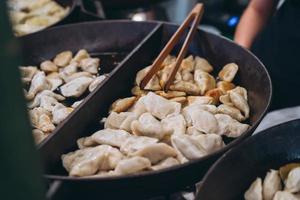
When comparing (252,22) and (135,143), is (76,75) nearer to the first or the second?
(135,143)

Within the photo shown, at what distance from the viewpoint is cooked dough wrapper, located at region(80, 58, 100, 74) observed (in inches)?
75.2

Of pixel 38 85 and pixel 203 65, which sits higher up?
pixel 203 65

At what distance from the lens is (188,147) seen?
129cm

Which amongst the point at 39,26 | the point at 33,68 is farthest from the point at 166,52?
the point at 39,26

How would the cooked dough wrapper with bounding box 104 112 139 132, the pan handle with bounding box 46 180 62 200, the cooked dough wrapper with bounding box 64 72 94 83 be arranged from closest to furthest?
the pan handle with bounding box 46 180 62 200
the cooked dough wrapper with bounding box 104 112 139 132
the cooked dough wrapper with bounding box 64 72 94 83

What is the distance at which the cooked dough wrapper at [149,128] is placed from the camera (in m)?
1.36

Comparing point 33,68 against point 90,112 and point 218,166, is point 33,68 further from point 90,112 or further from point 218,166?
point 218,166

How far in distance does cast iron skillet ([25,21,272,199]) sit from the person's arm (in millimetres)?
593

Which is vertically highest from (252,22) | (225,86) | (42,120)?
(252,22)

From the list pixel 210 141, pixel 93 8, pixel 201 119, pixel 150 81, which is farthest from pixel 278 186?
pixel 93 8

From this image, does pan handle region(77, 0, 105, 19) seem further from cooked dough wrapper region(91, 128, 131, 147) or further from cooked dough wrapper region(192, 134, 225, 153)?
cooked dough wrapper region(192, 134, 225, 153)

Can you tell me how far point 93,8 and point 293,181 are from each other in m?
1.90

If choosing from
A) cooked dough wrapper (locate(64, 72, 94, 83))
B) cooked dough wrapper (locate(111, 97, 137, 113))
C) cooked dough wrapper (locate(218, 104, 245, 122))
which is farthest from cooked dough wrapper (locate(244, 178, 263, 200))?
cooked dough wrapper (locate(64, 72, 94, 83))

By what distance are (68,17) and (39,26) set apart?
318 mm
